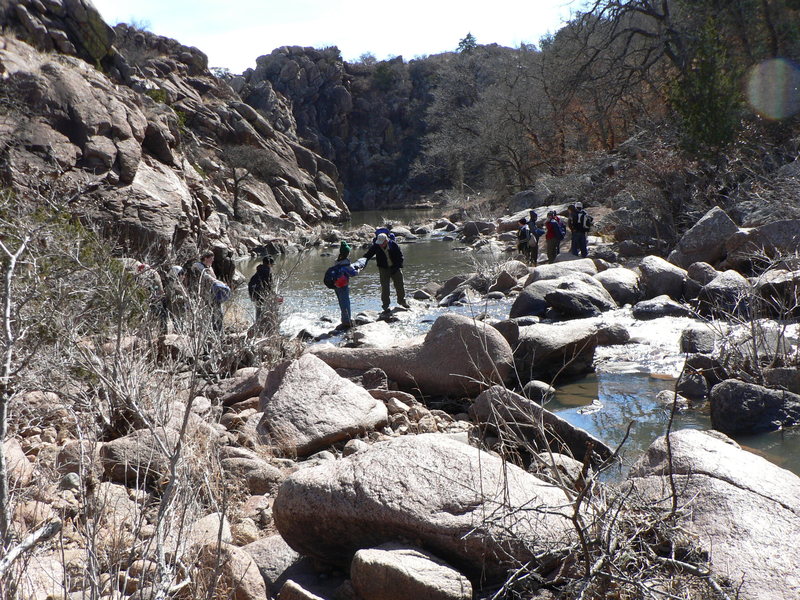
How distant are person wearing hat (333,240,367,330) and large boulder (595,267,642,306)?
14.3ft

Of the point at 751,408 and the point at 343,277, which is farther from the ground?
the point at 343,277

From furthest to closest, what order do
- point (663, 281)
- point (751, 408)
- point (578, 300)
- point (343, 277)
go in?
point (663, 281)
point (578, 300)
point (343, 277)
point (751, 408)

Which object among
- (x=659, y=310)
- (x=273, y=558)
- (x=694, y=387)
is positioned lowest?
(x=694, y=387)

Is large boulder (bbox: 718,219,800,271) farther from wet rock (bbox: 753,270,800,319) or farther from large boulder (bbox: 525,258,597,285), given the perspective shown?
large boulder (bbox: 525,258,597,285)

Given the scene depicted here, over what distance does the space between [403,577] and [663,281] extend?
32.0 ft

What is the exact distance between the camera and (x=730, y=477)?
3549mm

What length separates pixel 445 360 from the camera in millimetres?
7535

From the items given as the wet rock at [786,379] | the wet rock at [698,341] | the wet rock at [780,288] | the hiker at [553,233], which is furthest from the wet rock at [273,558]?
the hiker at [553,233]

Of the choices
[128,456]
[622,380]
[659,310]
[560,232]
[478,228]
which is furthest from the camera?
[478,228]

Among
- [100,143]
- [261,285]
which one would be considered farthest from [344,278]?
[100,143]

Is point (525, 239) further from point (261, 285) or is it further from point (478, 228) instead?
point (478, 228)

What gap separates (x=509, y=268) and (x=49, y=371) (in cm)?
1108

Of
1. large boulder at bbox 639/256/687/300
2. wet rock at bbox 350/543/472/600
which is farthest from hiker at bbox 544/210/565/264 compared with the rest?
wet rock at bbox 350/543/472/600

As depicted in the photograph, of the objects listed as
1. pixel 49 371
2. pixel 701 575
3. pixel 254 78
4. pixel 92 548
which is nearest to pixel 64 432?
pixel 49 371
